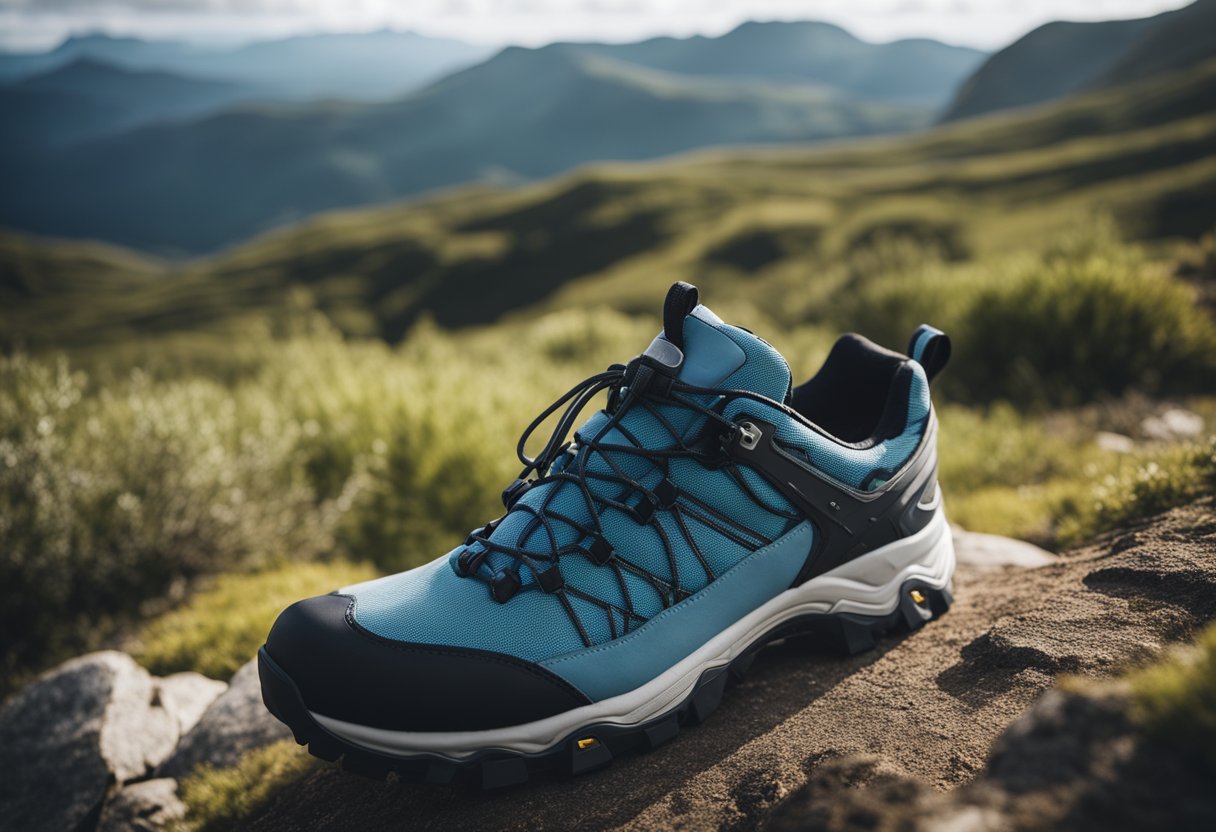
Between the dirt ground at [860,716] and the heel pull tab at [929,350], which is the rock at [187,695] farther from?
the heel pull tab at [929,350]

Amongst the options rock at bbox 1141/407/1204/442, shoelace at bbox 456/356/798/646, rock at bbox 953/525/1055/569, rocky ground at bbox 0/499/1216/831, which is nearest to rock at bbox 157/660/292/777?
rocky ground at bbox 0/499/1216/831

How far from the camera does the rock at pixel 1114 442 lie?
16.5 ft

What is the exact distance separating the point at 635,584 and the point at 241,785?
4.55ft

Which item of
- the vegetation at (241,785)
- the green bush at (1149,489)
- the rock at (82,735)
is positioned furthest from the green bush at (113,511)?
the green bush at (1149,489)

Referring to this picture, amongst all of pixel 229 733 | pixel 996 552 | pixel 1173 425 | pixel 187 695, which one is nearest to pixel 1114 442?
pixel 1173 425

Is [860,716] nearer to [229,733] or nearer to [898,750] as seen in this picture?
[898,750]

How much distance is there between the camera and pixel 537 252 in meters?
57.8

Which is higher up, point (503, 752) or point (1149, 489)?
point (1149, 489)

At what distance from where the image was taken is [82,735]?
2.82 meters

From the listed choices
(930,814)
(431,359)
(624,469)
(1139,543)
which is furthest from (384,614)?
(431,359)

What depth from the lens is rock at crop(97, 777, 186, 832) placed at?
98.3 inches

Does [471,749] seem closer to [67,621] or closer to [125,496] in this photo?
[125,496]

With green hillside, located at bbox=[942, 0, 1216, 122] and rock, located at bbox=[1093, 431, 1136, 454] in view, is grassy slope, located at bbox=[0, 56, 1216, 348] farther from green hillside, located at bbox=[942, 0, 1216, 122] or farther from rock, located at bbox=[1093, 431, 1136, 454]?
green hillside, located at bbox=[942, 0, 1216, 122]

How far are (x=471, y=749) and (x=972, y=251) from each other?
3008cm
